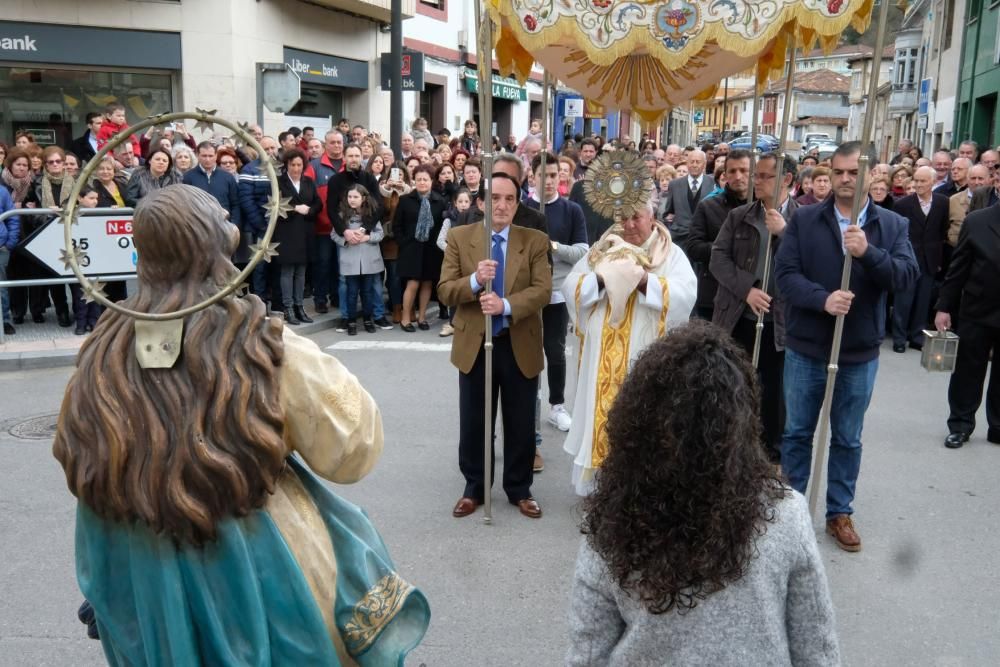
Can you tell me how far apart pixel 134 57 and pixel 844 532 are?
564 inches

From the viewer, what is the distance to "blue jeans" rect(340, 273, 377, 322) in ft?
34.1

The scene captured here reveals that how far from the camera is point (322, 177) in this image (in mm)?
11039

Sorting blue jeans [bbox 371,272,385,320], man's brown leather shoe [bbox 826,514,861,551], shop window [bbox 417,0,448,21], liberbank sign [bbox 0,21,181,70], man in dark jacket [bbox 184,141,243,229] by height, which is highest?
shop window [bbox 417,0,448,21]

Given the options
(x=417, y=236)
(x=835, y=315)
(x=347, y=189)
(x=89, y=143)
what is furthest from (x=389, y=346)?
(x=835, y=315)

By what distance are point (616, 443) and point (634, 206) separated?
340 cm

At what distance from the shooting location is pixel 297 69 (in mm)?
18141

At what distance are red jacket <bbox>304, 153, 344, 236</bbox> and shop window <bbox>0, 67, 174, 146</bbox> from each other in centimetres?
634

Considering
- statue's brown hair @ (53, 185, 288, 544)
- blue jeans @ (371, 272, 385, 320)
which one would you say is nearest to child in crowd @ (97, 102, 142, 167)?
blue jeans @ (371, 272, 385, 320)

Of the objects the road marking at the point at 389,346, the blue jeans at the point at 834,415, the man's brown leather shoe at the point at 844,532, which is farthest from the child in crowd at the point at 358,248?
the man's brown leather shoe at the point at 844,532

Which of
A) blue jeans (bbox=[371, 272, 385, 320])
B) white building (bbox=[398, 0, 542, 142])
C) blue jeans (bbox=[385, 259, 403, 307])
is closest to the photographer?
blue jeans (bbox=[371, 272, 385, 320])

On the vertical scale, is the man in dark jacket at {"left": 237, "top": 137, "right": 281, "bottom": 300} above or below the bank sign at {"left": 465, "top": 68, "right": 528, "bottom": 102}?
below

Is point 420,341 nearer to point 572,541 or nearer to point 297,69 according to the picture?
point 572,541

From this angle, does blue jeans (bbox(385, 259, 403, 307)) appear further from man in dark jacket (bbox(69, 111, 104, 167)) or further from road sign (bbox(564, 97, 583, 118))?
road sign (bbox(564, 97, 583, 118))

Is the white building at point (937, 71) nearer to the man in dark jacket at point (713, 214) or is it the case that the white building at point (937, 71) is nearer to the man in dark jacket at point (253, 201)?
the man in dark jacket at point (253, 201)
